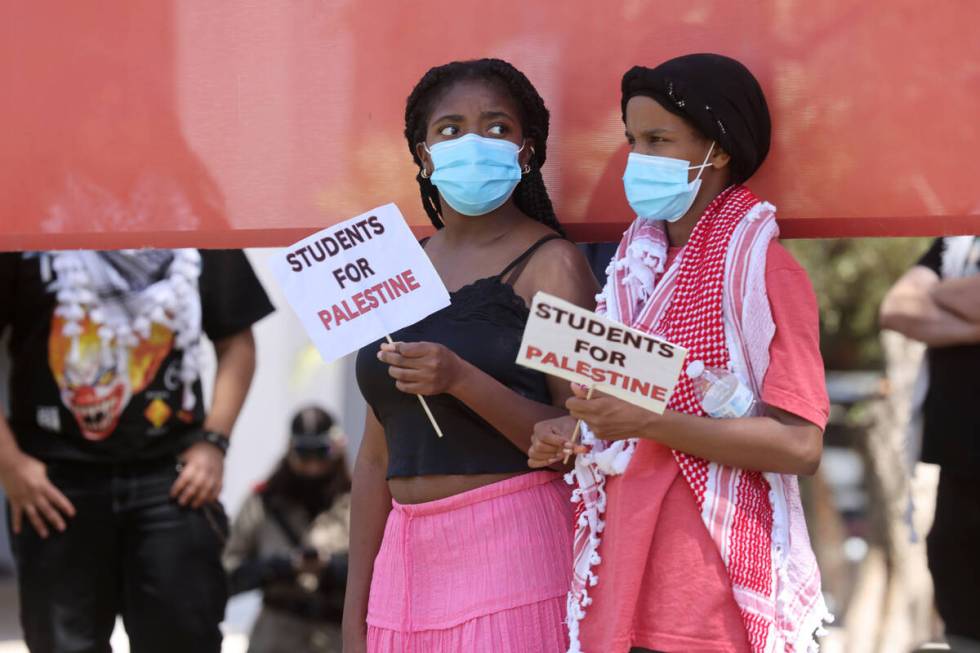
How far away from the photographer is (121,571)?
423cm

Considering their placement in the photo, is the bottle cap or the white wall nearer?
the bottle cap

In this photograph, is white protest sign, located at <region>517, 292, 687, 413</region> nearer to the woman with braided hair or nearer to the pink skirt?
the woman with braided hair

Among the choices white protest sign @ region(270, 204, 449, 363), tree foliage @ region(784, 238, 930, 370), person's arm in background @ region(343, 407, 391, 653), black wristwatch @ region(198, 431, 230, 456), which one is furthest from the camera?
tree foliage @ region(784, 238, 930, 370)

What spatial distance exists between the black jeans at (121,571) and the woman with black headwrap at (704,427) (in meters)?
1.65

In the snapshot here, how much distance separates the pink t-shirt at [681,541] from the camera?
2.66 m

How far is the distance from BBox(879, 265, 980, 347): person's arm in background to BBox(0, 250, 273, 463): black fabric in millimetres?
2047

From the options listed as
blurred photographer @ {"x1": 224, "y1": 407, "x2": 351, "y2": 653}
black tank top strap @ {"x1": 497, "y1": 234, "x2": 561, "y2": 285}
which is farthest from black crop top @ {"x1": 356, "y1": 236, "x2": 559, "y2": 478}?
blurred photographer @ {"x1": 224, "y1": 407, "x2": 351, "y2": 653}

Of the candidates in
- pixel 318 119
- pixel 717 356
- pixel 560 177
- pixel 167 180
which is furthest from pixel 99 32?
pixel 717 356

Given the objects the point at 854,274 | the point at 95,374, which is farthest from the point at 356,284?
the point at 854,274

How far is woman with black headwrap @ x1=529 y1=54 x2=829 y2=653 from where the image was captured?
2.66 meters

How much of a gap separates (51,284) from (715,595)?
2.40 meters

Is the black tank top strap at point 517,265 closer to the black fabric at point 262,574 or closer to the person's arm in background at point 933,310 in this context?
the person's arm in background at point 933,310

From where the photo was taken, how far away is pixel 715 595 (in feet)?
8.77

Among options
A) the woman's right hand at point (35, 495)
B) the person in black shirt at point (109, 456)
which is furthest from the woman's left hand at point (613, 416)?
the woman's right hand at point (35, 495)
